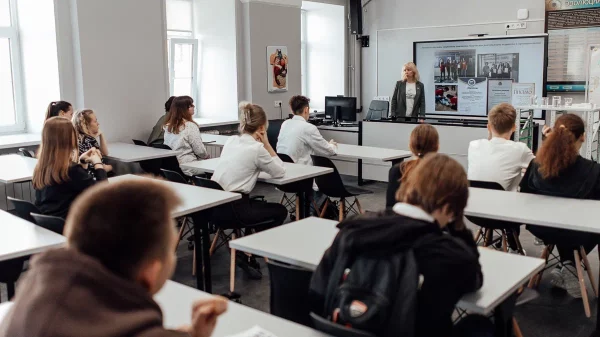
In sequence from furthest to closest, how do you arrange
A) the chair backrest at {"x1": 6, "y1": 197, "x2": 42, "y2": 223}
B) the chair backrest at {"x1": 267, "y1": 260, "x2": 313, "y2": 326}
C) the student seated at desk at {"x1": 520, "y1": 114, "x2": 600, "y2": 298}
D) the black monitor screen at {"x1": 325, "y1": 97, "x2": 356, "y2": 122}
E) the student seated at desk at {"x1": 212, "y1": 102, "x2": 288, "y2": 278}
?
the black monitor screen at {"x1": 325, "y1": 97, "x2": 356, "y2": 122}, the student seated at desk at {"x1": 212, "y1": 102, "x2": 288, "y2": 278}, the student seated at desk at {"x1": 520, "y1": 114, "x2": 600, "y2": 298}, the chair backrest at {"x1": 6, "y1": 197, "x2": 42, "y2": 223}, the chair backrest at {"x1": 267, "y1": 260, "x2": 313, "y2": 326}

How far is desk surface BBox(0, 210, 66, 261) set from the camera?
2.69 m

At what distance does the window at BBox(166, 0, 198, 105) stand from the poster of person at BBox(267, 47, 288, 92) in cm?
107

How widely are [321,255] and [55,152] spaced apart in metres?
1.70

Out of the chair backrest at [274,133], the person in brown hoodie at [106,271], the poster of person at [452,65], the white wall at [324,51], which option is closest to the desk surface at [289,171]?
the chair backrest at [274,133]

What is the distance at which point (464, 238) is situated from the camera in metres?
2.17

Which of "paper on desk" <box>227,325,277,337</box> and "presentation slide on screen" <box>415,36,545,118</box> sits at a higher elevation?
"presentation slide on screen" <box>415,36,545,118</box>

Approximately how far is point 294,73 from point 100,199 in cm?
823

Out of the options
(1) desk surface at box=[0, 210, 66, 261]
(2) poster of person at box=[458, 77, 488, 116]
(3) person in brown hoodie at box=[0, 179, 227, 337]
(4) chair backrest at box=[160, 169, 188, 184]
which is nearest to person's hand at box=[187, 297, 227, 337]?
(3) person in brown hoodie at box=[0, 179, 227, 337]

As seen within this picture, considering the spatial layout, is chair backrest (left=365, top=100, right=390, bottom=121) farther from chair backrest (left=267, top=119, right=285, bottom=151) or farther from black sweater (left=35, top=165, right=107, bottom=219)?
black sweater (left=35, top=165, right=107, bottom=219)

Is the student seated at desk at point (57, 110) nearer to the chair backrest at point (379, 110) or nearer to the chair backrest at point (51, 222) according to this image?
the chair backrest at point (51, 222)

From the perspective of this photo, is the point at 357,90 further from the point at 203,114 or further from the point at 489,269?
the point at 489,269

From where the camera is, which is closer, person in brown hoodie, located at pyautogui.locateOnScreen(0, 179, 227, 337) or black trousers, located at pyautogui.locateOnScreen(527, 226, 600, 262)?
person in brown hoodie, located at pyautogui.locateOnScreen(0, 179, 227, 337)

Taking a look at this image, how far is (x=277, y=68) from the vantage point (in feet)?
28.7

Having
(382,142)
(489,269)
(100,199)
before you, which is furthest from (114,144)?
(100,199)
